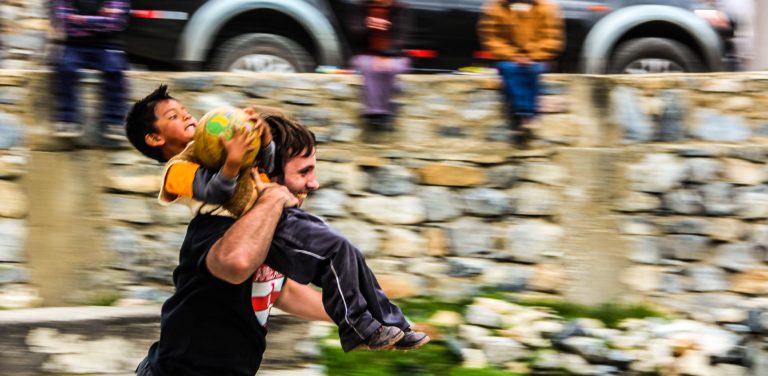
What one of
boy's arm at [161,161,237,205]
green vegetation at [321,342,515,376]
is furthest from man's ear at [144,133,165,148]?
green vegetation at [321,342,515,376]

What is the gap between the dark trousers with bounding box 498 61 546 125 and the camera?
21.6ft

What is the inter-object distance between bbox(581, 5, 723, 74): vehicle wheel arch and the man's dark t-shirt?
493cm

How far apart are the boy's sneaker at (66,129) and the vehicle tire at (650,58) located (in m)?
3.46

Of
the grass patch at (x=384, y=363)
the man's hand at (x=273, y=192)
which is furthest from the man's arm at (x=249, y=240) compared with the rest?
the grass patch at (x=384, y=363)

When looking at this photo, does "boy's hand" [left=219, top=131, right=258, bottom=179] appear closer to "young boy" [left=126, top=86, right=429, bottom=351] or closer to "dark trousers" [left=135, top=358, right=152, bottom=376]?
"young boy" [left=126, top=86, right=429, bottom=351]

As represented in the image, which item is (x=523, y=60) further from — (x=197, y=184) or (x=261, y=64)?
(x=197, y=184)

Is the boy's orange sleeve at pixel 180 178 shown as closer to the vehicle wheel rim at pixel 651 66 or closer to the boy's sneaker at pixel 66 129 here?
the boy's sneaker at pixel 66 129

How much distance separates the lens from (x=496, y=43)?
6566 mm

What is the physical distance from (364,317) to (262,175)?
443 millimetres

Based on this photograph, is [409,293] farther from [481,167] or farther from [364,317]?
[364,317]

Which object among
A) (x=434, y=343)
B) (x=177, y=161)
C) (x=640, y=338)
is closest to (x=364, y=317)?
(x=177, y=161)

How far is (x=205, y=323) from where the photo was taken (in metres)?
2.94

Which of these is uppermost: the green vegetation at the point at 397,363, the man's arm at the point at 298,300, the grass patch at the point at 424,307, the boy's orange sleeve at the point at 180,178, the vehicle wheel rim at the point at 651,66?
the vehicle wheel rim at the point at 651,66

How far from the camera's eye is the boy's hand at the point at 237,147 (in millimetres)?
2633
